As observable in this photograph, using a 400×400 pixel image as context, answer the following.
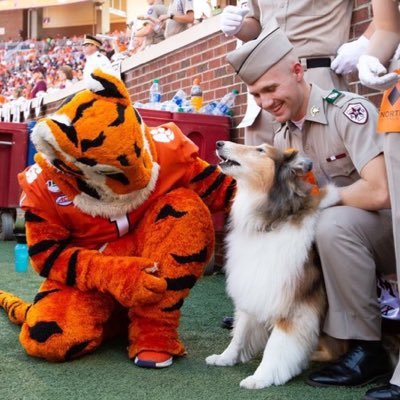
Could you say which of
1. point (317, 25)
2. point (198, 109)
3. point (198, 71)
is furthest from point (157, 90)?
point (317, 25)

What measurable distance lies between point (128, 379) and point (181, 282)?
1.38 ft

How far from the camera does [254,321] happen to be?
2191mm

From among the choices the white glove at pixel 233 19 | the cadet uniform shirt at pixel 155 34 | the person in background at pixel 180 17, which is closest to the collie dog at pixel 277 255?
the white glove at pixel 233 19

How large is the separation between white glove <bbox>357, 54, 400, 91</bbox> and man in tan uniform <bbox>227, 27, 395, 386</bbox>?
247 mm

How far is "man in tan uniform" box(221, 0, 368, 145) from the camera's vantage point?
8.73 ft

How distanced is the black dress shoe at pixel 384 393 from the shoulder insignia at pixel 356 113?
92 centimetres

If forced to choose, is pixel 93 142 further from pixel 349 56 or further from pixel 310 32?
pixel 310 32

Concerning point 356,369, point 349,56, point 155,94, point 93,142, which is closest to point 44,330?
point 93,142

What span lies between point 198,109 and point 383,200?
2.66m

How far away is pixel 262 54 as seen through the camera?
225 cm

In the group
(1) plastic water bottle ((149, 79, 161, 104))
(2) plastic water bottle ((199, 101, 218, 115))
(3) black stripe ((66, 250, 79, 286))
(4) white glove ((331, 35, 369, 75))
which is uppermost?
(1) plastic water bottle ((149, 79, 161, 104))

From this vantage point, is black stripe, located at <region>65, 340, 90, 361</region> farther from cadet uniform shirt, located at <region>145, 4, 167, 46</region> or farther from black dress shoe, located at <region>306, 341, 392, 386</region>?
cadet uniform shirt, located at <region>145, 4, 167, 46</region>

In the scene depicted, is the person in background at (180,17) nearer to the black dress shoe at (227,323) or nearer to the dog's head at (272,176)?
the black dress shoe at (227,323)

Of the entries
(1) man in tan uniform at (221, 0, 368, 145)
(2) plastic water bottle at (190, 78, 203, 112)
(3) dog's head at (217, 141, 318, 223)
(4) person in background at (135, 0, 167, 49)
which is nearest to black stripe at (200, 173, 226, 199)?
(3) dog's head at (217, 141, 318, 223)
